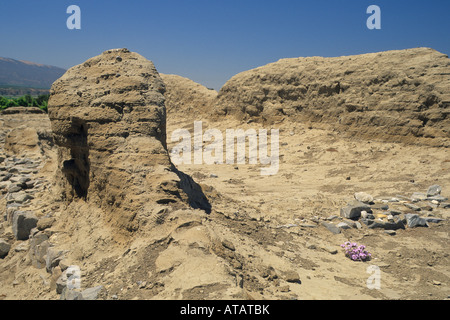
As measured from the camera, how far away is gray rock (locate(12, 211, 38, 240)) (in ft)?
15.3

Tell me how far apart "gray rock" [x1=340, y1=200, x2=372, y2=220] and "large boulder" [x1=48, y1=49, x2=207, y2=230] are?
288cm

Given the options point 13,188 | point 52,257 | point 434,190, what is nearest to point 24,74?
point 13,188

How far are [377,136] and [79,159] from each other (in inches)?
→ 384

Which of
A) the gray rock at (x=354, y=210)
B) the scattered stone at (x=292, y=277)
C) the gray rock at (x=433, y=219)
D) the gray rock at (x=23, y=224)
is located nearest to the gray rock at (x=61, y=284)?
the gray rock at (x=23, y=224)

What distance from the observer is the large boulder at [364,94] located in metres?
10.0

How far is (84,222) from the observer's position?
412cm

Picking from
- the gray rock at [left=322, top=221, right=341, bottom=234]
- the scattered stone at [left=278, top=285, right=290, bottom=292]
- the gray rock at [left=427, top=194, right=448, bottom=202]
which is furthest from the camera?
the gray rock at [left=427, top=194, right=448, bottom=202]

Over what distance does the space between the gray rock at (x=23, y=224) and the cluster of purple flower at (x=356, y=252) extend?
468 centimetres

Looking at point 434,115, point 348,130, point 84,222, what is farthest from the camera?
point 348,130

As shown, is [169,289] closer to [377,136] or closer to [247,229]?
[247,229]

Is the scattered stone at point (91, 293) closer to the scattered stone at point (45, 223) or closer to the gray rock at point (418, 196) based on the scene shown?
the scattered stone at point (45, 223)

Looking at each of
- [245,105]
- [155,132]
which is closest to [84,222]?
[155,132]

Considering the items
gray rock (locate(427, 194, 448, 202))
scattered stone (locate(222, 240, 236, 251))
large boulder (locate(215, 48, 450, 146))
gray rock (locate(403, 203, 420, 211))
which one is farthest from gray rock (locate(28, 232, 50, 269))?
large boulder (locate(215, 48, 450, 146))

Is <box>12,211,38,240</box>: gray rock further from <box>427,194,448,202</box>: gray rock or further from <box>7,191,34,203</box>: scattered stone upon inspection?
<box>427,194,448,202</box>: gray rock
